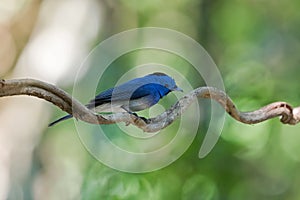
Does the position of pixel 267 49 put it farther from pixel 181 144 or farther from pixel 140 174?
pixel 140 174

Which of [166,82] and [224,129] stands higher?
[224,129]

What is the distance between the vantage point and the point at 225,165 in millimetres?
2705

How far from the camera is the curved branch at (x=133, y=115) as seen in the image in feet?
2.76

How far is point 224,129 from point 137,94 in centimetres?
144

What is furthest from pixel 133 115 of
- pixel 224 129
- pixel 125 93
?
pixel 224 129

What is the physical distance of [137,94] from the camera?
1.12 metres

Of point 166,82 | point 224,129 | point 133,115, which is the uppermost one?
point 224,129

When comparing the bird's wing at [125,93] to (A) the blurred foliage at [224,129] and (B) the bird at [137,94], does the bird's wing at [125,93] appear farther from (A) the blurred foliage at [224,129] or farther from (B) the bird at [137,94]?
(A) the blurred foliage at [224,129]

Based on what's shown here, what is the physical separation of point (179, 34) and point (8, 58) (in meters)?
0.82

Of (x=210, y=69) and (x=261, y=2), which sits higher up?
(x=261, y=2)

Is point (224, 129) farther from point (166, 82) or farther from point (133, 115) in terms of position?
point (133, 115)

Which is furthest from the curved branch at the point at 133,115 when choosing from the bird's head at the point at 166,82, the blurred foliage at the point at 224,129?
the blurred foliage at the point at 224,129

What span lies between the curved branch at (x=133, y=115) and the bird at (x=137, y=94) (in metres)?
0.06

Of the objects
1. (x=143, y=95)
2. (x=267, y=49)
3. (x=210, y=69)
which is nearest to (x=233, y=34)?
(x=267, y=49)
